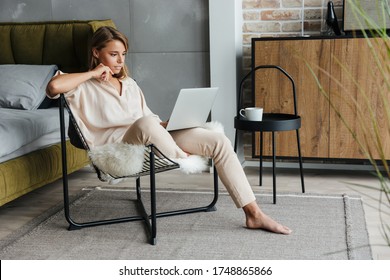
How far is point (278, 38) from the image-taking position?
11.1 ft

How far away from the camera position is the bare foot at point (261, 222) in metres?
2.42

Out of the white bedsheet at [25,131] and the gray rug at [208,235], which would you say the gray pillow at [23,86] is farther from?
the gray rug at [208,235]

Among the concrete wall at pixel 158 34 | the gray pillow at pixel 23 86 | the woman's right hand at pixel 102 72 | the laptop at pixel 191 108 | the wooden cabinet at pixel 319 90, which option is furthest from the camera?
the concrete wall at pixel 158 34

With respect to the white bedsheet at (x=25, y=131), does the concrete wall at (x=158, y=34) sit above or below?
above

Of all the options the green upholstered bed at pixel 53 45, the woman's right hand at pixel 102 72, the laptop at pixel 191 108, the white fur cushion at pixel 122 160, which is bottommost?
the white fur cushion at pixel 122 160

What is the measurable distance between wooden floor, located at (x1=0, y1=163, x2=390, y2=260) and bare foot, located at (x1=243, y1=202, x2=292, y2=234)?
44 cm

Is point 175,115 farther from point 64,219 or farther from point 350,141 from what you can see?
point 350,141

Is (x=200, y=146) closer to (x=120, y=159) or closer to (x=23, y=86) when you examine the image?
(x=120, y=159)

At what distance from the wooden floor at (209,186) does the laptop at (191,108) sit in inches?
34.4

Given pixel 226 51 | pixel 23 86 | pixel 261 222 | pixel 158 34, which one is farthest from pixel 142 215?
pixel 158 34

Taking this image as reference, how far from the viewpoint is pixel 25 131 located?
115 inches

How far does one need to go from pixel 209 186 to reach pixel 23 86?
137 cm

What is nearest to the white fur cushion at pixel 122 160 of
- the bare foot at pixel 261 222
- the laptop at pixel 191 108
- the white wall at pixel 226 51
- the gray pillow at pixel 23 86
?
the laptop at pixel 191 108
